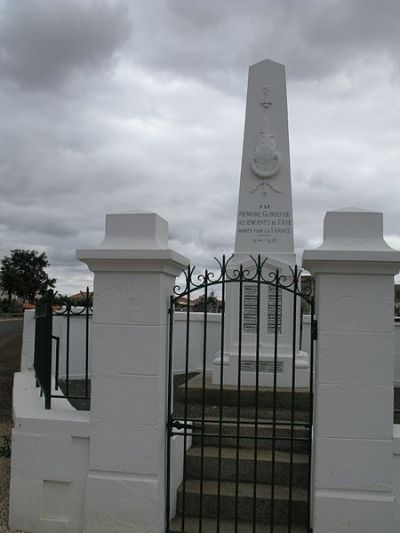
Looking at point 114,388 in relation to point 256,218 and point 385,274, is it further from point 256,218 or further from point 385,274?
point 256,218

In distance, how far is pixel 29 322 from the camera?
7.78m

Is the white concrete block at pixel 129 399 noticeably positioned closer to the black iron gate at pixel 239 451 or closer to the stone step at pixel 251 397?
the black iron gate at pixel 239 451

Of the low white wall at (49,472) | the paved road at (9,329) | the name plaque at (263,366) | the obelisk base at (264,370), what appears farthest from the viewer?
the paved road at (9,329)

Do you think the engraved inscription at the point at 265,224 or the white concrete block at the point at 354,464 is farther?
the engraved inscription at the point at 265,224

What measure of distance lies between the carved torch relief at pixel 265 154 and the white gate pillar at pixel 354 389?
4.03 meters

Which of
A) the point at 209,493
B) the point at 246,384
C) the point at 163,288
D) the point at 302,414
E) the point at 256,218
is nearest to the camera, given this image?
the point at 163,288

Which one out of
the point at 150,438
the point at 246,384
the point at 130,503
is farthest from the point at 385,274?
the point at 246,384

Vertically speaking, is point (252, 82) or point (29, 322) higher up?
point (252, 82)

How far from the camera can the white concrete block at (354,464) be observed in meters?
3.99

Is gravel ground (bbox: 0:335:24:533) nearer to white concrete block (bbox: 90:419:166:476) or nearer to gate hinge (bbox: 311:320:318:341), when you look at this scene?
white concrete block (bbox: 90:419:166:476)

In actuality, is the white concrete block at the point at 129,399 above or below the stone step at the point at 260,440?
above

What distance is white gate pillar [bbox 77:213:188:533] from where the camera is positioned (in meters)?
4.22

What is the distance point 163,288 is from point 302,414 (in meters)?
2.86

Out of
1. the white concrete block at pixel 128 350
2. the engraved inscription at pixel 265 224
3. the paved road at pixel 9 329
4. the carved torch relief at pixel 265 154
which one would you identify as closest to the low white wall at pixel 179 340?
the engraved inscription at pixel 265 224
